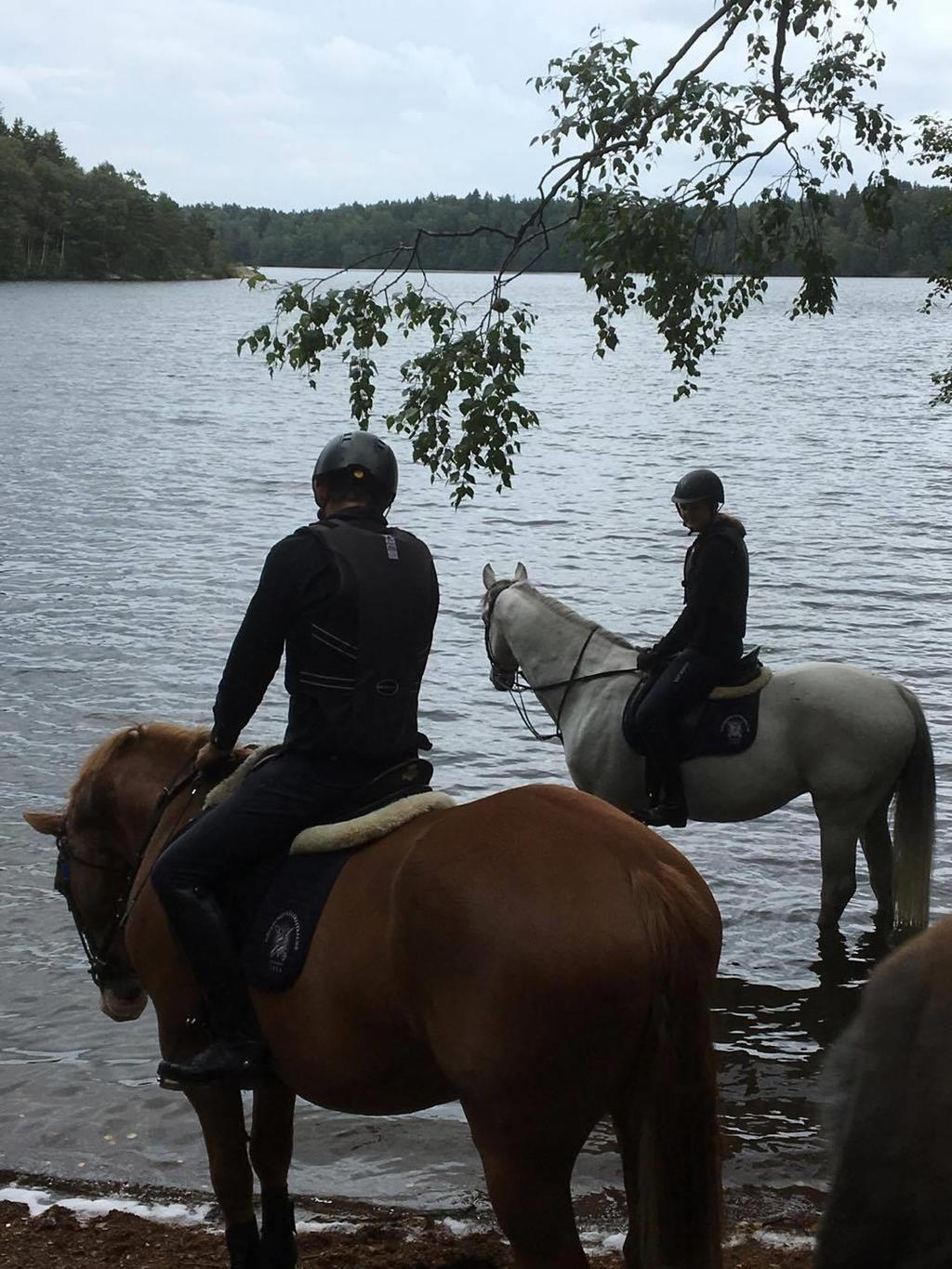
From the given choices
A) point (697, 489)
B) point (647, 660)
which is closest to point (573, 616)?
point (647, 660)

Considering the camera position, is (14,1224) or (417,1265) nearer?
(417,1265)

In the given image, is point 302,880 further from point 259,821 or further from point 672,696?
point 672,696

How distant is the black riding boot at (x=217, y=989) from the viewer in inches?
188

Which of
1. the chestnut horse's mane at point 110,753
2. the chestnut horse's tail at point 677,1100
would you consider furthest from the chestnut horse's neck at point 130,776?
the chestnut horse's tail at point 677,1100

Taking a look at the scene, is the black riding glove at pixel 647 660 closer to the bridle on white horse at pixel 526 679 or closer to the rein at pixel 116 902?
the bridle on white horse at pixel 526 679

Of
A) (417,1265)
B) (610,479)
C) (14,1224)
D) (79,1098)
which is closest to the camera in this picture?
(417,1265)

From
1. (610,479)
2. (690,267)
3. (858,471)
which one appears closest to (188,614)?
(690,267)

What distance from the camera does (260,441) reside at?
47594mm

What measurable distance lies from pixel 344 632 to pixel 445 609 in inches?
718

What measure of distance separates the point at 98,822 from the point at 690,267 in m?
6.86

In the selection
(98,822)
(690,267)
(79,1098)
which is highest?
(690,267)

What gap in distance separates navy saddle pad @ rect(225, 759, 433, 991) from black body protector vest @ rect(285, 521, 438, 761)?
0.14 meters

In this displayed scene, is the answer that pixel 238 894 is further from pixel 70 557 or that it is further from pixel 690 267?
pixel 70 557

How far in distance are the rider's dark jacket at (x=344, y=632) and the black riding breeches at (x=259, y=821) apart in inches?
3.2
